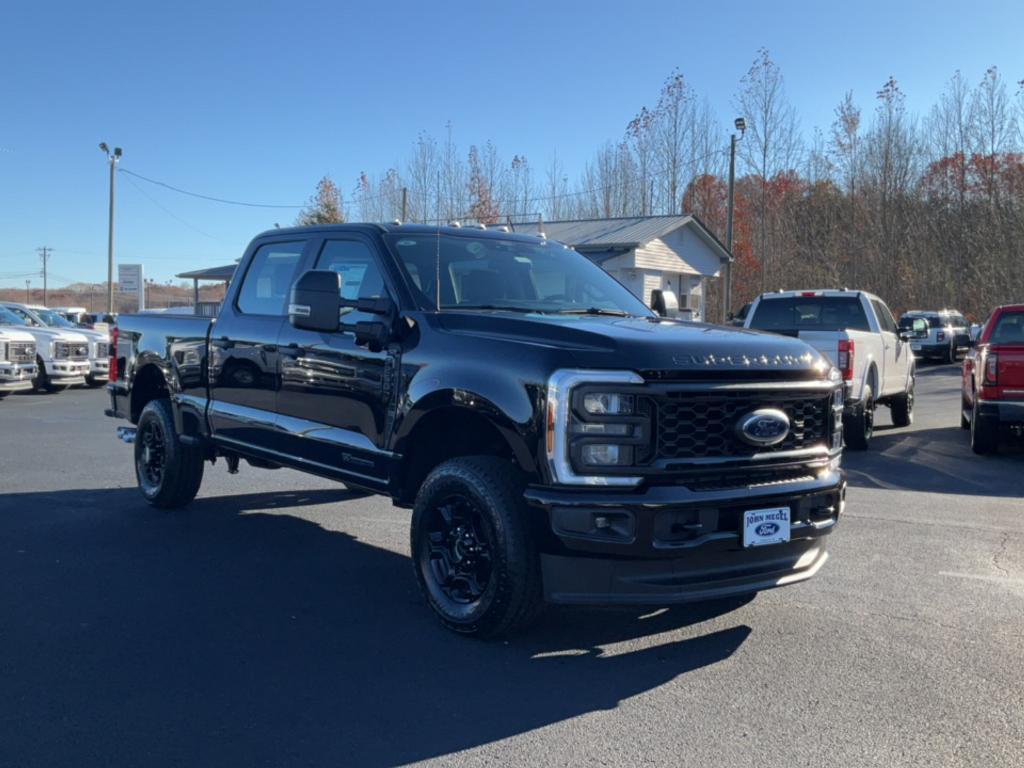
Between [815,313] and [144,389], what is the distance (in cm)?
823

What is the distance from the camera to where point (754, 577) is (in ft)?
14.5

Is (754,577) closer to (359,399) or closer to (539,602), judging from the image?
(539,602)

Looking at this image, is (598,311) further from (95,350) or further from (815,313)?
(95,350)

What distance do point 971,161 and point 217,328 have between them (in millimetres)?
50642

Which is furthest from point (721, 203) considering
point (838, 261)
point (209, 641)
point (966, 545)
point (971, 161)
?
point (209, 641)

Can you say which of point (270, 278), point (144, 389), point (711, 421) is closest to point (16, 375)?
point (144, 389)

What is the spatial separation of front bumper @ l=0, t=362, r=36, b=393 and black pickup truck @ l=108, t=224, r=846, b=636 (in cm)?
1382

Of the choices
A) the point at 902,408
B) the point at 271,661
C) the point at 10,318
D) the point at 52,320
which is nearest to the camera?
the point at 271,661

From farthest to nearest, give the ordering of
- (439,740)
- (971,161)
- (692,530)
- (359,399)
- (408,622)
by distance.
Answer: (971,161) < (359,399) < (408,622) < (692,530) < (439,740)

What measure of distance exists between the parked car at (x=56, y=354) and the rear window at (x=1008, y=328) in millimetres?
16876

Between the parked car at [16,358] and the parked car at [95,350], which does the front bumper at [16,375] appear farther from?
the parked car at [95,350]

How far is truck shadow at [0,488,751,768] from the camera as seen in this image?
11.8 ft

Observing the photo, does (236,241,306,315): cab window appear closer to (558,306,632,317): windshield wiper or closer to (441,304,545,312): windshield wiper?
(441,304,545,312): windshield wiper

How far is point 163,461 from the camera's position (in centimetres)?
754
